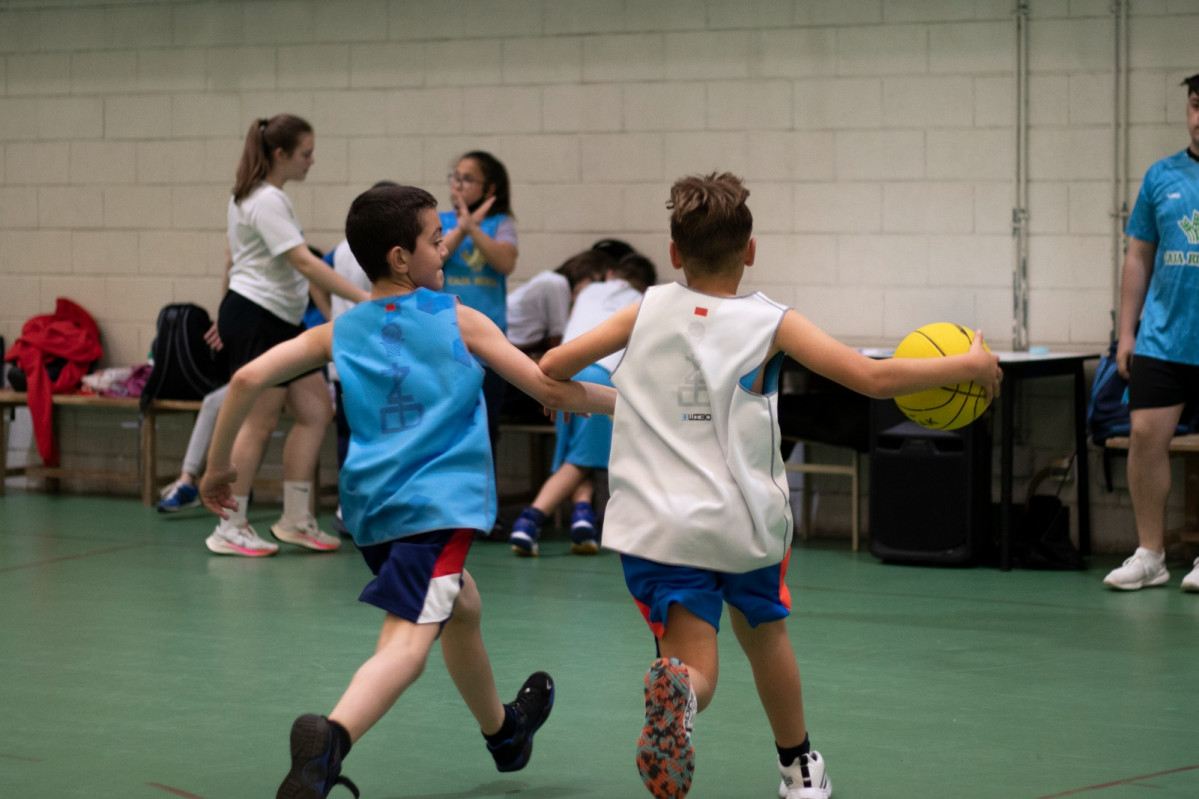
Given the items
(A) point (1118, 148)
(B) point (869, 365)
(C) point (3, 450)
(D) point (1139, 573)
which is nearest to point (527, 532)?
(D) point (1139, 573)

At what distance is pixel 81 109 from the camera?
28.0 ft

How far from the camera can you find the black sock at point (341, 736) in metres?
2.57

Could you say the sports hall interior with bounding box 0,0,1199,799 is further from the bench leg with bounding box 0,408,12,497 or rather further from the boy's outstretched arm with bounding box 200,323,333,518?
the boy's outstretched arm with bounding box 200,323,333,518

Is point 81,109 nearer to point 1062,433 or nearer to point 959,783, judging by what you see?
point 1062,433

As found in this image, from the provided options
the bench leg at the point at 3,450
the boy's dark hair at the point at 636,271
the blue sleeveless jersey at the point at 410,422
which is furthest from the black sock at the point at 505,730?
the bench leg at the point at 3,450

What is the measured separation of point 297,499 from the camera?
21.1 feet

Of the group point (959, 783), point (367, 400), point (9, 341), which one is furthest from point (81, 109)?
point (959, 783)

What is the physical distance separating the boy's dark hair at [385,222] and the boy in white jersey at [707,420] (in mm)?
382

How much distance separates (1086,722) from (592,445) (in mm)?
3134

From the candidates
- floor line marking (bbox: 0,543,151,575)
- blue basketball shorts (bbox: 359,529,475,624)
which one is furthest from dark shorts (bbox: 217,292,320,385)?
blue basketball shorts (bbox: 359,529,475,624)

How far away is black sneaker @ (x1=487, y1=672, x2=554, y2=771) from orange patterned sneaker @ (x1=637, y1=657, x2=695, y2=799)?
59cm

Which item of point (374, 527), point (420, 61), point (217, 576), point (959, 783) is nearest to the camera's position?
point (374, 527)

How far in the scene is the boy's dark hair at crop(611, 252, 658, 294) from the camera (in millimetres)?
6766

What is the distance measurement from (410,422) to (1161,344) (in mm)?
3561
